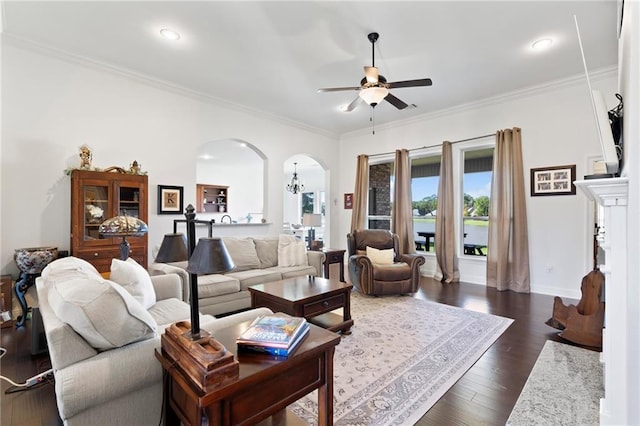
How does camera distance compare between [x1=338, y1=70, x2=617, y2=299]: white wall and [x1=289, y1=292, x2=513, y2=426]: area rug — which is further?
[x1=338, y1=70, x2=617, y2=299]: white wall

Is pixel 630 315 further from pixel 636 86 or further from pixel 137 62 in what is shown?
pixel 137 62

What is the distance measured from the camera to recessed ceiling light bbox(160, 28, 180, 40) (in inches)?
126

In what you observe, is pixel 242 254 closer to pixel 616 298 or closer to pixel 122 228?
pixel 122 228

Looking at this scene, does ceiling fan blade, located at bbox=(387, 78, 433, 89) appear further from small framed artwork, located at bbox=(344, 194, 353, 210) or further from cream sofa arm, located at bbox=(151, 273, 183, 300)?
small framed artwork, located at bbox=(344, 194, 353, 210)

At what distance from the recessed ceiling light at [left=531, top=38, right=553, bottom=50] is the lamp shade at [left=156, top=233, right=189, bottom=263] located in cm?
421

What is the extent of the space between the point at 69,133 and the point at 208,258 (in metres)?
3.78

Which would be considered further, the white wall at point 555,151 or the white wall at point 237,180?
the white wall at point 237,180

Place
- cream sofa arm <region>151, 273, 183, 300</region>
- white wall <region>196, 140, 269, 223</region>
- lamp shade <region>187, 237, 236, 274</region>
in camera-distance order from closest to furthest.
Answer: lamp shade <region>187, 237, 236, 274</region> → cream sofa arm <region>151, 273, 183, 300</region> → white wall <region>196, 140, 269, 223</region>

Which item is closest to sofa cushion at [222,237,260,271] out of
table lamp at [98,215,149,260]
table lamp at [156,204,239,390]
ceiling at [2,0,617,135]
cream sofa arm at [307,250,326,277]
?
cream sofa arm at [307,250,326,277]

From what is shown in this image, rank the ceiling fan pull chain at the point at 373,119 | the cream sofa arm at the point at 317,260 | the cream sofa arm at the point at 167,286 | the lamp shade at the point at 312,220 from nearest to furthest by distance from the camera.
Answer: the cream sofa arm at the point at 167,286
the cream sofa arm at the point at 317,260
the lamp shade at the point at 312,220
the ceiling fan pull chain at the point at 373,119

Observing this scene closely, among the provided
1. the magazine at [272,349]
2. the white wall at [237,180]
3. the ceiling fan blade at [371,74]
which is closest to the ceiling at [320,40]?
the ceiling fan blade at [371,74]

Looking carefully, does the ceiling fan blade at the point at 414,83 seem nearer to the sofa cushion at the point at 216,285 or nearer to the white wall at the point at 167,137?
the white wall at the point at 167,137

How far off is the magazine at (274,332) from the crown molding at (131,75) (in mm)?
4196

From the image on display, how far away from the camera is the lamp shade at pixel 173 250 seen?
1.39m
